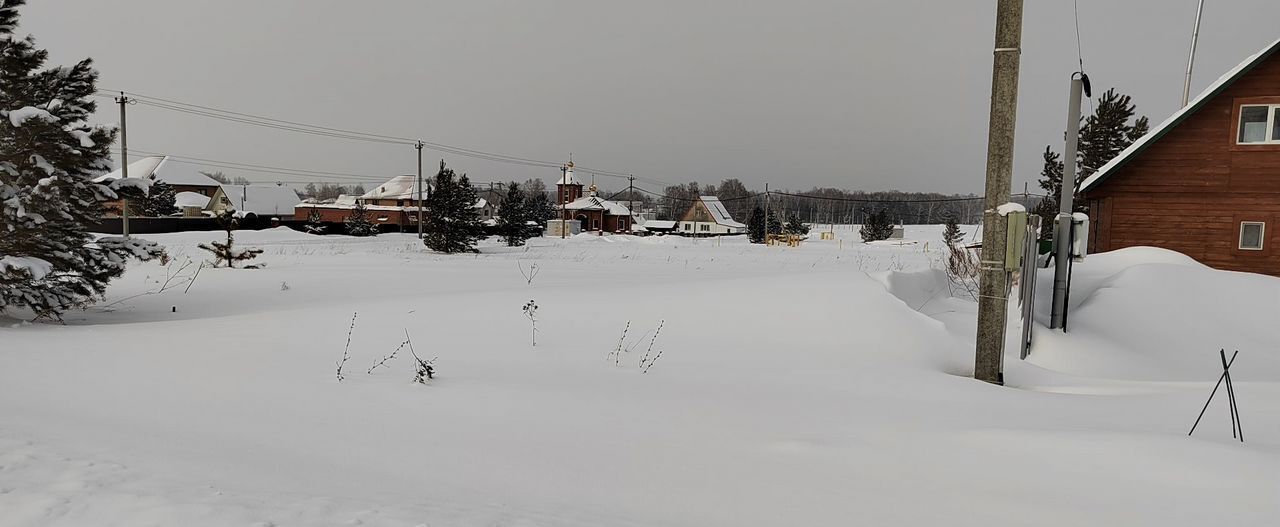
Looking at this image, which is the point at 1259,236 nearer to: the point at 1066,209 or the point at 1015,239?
the point at 1066,209

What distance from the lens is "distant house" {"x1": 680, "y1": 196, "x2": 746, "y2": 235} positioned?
80562 mm

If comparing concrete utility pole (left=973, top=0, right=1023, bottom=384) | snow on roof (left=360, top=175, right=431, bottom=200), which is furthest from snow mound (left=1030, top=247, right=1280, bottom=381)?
snow on roof (left=360, top=175, right=431, bottom=200)

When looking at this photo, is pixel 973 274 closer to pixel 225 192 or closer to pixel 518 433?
pixel 518 433

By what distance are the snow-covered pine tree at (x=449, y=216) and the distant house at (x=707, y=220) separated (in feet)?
153

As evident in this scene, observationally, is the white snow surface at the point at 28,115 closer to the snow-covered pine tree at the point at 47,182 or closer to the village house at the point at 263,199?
the snow-covered pine tree at the point at 47,182

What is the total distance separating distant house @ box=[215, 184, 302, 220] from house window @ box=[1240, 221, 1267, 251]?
84.1 m

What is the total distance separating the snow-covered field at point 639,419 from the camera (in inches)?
125

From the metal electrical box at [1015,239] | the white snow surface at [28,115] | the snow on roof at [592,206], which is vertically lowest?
the metal electrical box at [1015,239]

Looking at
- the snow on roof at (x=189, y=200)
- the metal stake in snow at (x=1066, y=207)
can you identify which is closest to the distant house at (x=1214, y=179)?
the metal stake in snow at (x=1066, y=207)

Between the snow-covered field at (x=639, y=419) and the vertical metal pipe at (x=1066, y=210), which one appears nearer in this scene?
the snow-covered field at (x=639, y=419)

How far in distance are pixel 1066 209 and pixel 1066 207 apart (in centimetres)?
3

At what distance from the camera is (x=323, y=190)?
196750mm

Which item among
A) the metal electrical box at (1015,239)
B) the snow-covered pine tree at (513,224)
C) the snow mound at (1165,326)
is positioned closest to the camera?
the metal electrical box at (1015,239)

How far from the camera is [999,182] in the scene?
274 inches
